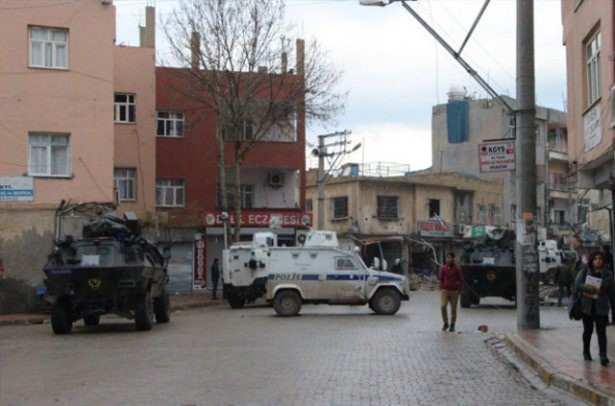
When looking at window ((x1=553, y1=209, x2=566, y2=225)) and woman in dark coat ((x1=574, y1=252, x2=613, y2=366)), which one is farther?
window ((x1=553, y1=209, x2=566, y2=225))

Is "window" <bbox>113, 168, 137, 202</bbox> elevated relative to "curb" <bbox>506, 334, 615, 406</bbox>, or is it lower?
elevated

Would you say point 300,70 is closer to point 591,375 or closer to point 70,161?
point 70,161

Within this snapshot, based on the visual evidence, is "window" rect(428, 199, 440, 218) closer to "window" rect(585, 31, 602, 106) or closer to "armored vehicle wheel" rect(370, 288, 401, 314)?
"armored vehicle wheel" rect(370, 288, 401, 314)

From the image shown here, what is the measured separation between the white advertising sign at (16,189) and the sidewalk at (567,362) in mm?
18391

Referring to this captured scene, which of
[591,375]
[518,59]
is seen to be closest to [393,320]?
[518,59]

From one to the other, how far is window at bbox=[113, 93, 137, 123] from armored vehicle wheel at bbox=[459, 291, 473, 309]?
1816 cm

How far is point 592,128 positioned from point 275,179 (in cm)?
2787

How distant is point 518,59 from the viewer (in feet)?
59.1

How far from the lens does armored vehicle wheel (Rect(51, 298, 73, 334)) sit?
20.2 meters

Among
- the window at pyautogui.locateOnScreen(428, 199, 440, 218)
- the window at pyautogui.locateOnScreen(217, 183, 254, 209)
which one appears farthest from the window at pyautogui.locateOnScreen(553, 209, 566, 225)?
the window at pyautogui.locateOnScreen(217, 183, 254, 209)

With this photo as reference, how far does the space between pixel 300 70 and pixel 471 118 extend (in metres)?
27.3

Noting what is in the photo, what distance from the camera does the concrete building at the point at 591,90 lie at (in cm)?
1708

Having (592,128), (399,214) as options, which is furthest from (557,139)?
(592,128)

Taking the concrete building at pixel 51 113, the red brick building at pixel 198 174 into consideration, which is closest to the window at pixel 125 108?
the red brick building at pixel 198 174
